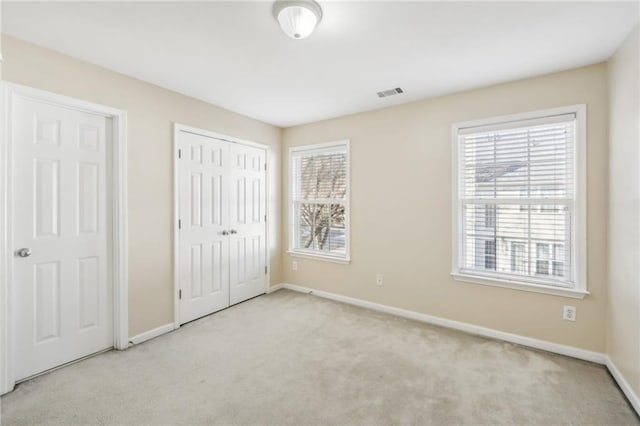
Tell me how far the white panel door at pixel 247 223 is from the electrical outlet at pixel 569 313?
338 cm

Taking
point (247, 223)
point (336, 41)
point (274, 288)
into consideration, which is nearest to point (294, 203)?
point (247, 223)

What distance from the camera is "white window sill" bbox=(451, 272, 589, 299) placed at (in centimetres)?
255

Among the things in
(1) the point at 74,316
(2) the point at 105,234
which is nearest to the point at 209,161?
(2) the point at 105,234

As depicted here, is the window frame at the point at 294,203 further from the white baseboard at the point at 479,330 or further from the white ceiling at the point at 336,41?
the white ceiling at the point at 336,41

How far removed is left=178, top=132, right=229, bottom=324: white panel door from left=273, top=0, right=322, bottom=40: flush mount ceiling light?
1.87 meters

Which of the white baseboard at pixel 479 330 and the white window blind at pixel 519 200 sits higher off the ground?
the white window blind at pixel 519 200

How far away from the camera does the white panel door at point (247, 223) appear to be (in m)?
3.80

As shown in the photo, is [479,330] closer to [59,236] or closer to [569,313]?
[569,313]

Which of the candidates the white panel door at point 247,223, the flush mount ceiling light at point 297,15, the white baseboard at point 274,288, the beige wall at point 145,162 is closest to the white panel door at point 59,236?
the beige wall at point 145,162

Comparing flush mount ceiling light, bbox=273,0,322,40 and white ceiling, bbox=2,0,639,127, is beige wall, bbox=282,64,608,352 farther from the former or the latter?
flush mount ceiling light, bbox=273,0,322,40

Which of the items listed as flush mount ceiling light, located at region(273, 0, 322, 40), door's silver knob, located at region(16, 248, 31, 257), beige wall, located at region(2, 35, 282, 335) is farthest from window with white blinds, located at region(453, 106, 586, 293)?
door's silver knob, located at region(16, 248, 31, 257)

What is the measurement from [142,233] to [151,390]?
1.38 metres

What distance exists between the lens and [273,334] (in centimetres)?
298

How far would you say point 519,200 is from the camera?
278cm
